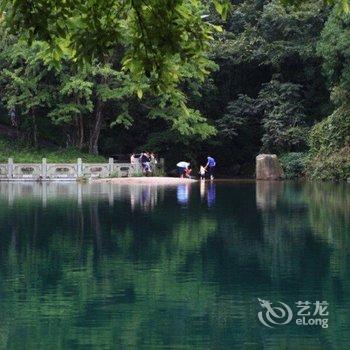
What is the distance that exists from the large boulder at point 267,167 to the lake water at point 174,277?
1789 cm

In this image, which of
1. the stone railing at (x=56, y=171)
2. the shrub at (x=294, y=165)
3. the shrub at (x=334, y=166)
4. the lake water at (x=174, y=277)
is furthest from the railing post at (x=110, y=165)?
the lake water at (x=174, y=277)

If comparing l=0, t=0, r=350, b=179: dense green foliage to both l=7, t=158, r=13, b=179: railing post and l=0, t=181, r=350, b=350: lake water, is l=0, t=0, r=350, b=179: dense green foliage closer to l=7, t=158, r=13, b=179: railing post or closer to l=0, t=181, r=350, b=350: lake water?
l=7, t=158, r=13, b=179: railing post

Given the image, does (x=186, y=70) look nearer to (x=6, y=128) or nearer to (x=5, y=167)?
(x=5, y=167)

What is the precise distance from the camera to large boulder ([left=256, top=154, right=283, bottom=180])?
129 feet

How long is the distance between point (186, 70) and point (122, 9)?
30.9 meters

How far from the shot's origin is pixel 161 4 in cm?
525

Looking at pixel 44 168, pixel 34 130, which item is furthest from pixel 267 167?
pixel 34 130

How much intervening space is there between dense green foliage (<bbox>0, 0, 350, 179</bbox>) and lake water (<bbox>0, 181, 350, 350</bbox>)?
50.2 ft

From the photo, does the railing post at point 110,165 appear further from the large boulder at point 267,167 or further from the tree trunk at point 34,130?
the large boulder at point 267,167

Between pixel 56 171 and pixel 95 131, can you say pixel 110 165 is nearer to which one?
pixel 56 171

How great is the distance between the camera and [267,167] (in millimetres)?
39188

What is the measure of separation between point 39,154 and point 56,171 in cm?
347

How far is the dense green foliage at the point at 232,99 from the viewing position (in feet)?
120

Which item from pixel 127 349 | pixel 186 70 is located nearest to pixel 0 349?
pixel 127 349
